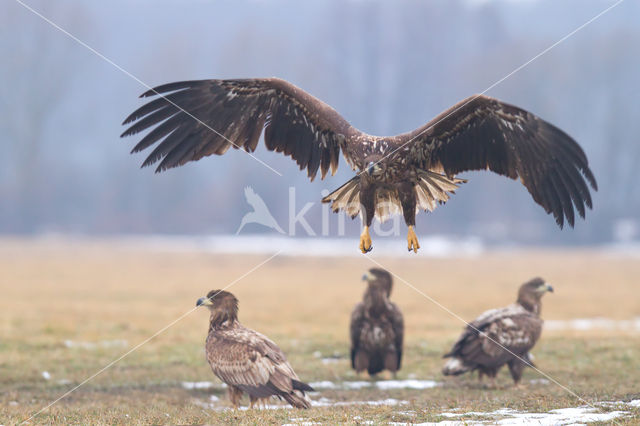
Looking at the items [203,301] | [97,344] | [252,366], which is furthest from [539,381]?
[97,344]

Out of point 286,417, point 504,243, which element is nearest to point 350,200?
point 286,417

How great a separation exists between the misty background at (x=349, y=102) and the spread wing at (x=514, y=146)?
5125 centimetres

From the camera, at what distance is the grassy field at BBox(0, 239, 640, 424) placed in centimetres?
846

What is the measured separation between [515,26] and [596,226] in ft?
179

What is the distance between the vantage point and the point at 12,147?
251 feet

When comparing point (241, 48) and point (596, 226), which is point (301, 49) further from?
point (596, 226)

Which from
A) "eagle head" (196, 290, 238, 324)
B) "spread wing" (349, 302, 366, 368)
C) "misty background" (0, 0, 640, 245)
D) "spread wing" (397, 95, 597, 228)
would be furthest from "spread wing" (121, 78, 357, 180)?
"misty background" (0, 0, 640, 245)

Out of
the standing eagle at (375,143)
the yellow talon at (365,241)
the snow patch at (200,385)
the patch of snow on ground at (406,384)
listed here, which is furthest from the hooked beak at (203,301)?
the patch of snow on ground at (406,384)

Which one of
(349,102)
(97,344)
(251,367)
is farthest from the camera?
(349,102)

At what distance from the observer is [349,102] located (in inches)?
2795

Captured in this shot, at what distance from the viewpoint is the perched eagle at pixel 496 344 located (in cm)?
1001

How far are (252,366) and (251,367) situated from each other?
17 mm

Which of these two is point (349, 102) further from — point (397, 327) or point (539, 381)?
point (539, 381)

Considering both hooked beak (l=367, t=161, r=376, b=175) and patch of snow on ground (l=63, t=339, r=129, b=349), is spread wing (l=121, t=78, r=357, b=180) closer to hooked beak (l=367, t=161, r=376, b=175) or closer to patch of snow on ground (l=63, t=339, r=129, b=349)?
hooked beak (l=367, t=161, r=376, b=175)
